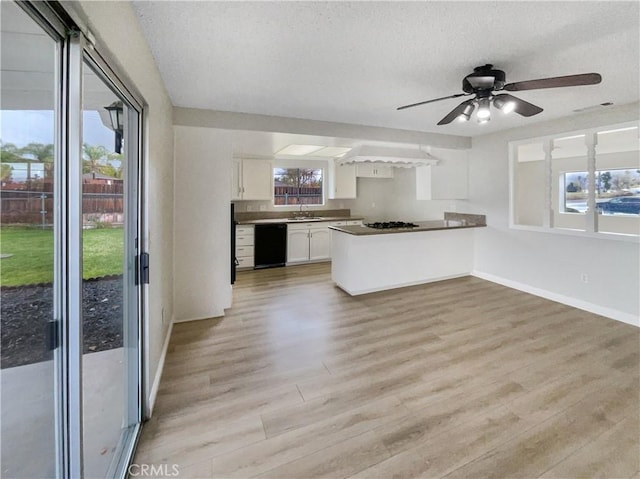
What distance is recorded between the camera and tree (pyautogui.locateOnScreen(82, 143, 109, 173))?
1.15 metres

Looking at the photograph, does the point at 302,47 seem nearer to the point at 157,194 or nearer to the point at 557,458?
the point at 157,194

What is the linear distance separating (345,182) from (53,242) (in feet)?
20.2

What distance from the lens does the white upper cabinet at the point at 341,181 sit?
672 centimetres

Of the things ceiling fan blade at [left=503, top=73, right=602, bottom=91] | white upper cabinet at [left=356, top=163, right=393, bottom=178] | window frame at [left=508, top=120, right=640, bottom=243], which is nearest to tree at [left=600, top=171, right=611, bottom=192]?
window frame at [left=508, top=120, right=640, bottom=243]

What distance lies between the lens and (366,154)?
13.2 ft

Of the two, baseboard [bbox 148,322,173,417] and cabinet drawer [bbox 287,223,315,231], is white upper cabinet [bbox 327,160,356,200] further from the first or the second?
baseboard [bbox 148,322,173,417]

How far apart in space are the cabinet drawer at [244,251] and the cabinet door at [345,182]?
2.26m

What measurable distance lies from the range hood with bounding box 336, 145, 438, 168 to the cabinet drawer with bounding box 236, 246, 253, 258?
Result: 2542mm

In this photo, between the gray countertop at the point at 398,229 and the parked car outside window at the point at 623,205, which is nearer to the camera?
the parked car outside window at the point at 623,205

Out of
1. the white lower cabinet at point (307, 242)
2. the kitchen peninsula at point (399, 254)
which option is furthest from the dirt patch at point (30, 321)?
the white lower cabinet at point (307, 242)

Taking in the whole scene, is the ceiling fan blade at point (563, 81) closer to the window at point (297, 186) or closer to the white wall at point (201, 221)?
the white wall at point (201, 221)

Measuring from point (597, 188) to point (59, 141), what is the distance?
16.3 ft

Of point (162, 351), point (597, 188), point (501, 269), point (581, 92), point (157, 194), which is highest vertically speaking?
point (581, 92)

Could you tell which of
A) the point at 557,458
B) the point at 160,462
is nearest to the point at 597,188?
the point at 557,458
